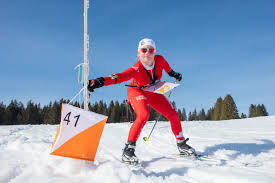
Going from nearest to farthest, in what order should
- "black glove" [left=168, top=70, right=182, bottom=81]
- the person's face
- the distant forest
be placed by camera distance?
1. the person's face
2. "black glove" [left=168, top=70, right=182, bottom=81]
3. the distant forest

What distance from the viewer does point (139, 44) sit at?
13.1 feet

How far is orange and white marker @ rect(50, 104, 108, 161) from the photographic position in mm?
2463

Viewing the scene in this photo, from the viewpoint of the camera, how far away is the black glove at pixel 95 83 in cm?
305

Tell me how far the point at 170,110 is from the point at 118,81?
1.25 m

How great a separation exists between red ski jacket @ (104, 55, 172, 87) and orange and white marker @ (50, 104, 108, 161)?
2.39 feet

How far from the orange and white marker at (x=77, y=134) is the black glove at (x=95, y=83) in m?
0.47

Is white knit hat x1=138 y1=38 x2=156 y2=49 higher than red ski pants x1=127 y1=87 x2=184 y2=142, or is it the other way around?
white knit hat x1=138 y1=38 x2=156 y2=49

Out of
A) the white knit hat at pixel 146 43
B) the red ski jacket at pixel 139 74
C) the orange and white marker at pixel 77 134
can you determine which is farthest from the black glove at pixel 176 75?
the orange and white marker at pixel 77 134

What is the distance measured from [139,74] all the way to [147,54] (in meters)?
0.42

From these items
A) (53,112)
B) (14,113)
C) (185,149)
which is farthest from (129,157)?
(14,113)

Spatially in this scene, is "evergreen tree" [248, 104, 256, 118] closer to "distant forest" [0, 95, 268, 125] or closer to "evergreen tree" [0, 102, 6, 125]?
"distant forest" [0, 95, 268, 125]

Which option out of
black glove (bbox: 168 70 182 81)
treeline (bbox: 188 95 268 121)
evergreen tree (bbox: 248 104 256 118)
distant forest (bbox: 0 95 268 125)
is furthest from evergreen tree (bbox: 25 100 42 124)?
evergreen tree (bbox: 248 104 256 118)

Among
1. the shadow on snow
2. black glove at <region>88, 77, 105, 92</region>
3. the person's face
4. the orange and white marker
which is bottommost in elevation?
the shadow on snow

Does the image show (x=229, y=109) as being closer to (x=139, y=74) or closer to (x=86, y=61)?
(x=139, y=74)
